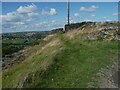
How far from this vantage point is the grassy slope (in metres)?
14.2

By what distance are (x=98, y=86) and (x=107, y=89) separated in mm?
420

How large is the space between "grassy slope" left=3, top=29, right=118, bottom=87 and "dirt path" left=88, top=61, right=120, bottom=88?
0.27 meters

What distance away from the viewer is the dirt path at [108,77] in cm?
1377

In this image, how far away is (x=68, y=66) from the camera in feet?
51.1

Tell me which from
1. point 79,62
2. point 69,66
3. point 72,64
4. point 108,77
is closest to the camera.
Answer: point 108,77

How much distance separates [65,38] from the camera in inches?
885

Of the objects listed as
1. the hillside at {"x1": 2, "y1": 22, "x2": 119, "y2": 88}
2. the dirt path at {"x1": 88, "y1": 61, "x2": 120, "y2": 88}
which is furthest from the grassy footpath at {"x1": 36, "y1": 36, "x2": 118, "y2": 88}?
the dirt path at {"x1": 88, "y1": 61, "x2": 120, "y2": 88}

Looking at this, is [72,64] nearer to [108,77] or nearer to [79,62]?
[79,62]

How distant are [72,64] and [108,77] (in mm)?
1965

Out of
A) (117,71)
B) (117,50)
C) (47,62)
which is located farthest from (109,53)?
(47,62)

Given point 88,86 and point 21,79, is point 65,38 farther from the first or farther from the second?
point 88,86

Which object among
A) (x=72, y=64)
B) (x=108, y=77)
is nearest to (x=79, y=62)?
(x=72, y=64)

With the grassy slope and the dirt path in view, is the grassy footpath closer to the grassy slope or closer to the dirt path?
the grassy slope

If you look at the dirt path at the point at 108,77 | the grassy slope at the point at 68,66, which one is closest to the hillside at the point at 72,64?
the grassy slope at the point at 68,66
